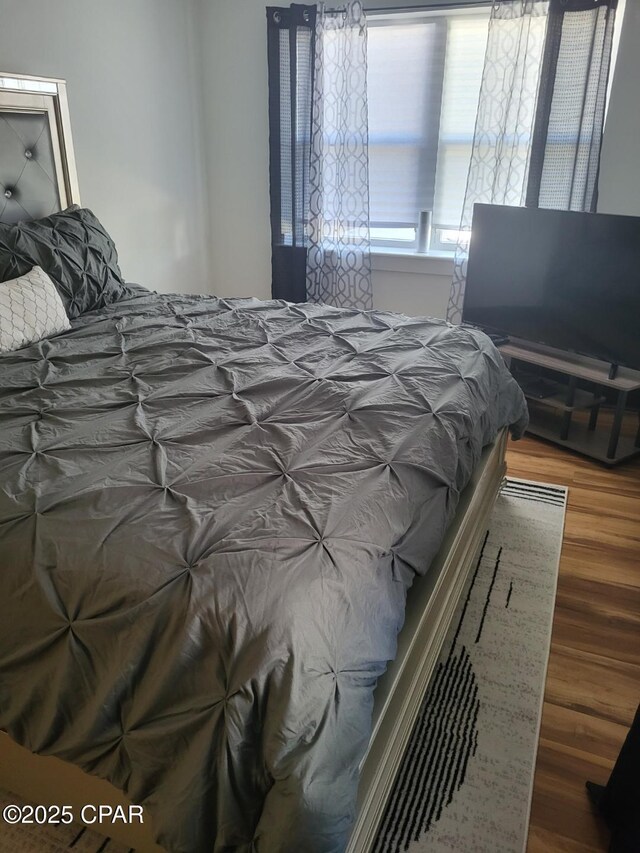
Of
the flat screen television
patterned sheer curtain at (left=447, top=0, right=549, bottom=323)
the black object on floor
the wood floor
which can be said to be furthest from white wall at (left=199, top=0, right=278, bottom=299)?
the black object on floor

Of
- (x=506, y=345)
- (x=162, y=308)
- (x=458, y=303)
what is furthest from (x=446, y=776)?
(x=458, y=303)

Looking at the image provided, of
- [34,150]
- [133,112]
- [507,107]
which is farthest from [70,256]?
[507,107]

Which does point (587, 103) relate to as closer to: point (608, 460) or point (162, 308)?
point (608, 460)

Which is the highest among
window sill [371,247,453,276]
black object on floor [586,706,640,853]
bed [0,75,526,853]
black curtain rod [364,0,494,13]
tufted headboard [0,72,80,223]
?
black curtain rod [364,0,494,13]

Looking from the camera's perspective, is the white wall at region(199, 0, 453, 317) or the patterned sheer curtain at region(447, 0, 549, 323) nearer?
the patterned sheer curtain at region(447, 0, 549, 323)

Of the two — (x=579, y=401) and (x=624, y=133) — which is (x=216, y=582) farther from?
(x=624, y=133)

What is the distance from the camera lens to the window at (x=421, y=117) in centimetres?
338

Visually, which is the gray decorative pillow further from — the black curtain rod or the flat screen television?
the black curtain rod

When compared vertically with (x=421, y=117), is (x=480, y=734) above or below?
below

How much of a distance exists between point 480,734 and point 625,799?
0.36 metres

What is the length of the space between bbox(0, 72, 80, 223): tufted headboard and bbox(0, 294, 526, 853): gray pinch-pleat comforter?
4.28 feet

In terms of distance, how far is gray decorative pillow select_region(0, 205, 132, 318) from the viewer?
2199 mm

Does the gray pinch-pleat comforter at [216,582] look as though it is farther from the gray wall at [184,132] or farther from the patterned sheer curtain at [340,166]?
the patterned sheer curtain at [340,166]

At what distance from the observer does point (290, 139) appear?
3.65 meters
